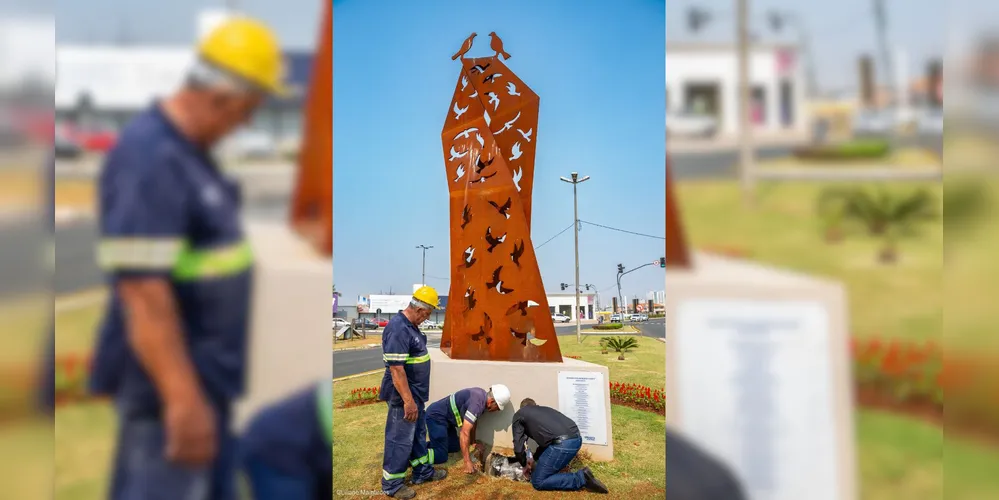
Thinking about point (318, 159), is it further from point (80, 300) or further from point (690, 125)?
point (690, 125)

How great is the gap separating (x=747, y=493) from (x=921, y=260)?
3.98 feet

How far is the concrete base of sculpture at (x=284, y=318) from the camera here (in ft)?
7.36

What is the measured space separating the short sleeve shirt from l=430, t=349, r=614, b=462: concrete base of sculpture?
0.42 feet

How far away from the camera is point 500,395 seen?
4.53m

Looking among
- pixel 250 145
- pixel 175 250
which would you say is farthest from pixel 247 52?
pixel 175 250

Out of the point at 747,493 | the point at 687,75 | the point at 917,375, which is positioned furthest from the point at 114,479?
the point at 917,375

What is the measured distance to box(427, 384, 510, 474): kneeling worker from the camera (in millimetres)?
4426

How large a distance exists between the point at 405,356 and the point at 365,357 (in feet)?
28.2

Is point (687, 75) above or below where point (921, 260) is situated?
above

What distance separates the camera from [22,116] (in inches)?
89.2

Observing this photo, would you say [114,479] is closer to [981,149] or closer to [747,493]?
[747,493]

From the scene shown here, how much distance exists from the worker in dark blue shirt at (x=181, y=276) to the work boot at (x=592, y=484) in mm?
2588

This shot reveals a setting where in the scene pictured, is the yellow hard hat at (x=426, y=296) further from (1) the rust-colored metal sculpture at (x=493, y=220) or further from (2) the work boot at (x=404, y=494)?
(2) the work boot at (x=404, y=494)

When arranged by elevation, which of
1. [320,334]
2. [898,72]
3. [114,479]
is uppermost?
[898,72]
